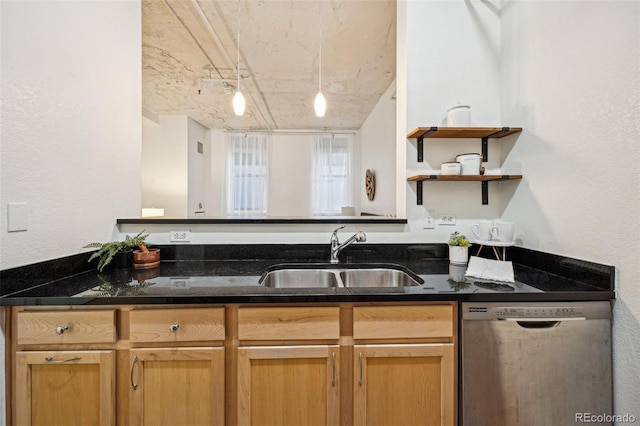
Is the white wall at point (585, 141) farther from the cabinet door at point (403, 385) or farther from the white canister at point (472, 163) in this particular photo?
the cabinet door at point (403, 385)

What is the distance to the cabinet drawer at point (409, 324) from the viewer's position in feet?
3.59

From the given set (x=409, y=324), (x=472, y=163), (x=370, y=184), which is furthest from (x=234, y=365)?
(x=370, y=184)

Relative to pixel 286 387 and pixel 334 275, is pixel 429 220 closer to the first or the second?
pixel 334 275

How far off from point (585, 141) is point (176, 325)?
1.81 m

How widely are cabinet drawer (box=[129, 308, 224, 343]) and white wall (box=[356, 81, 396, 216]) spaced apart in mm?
2515

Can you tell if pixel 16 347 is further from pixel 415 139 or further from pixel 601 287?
pixel 601 287

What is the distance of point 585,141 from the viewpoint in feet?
3.79

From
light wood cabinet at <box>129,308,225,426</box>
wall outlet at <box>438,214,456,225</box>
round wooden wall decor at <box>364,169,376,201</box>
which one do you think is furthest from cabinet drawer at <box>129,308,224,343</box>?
round wooden wall decor at <box>364,169,376,201</box>

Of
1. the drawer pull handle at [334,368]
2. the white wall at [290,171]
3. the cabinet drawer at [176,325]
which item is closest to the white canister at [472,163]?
the drawer pull handle at [334,368]

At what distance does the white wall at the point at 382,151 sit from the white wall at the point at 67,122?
2505 millimetres

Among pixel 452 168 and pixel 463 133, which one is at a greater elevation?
pixel 463 133

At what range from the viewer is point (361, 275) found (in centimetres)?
160

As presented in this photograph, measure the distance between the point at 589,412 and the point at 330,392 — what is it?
98 cm

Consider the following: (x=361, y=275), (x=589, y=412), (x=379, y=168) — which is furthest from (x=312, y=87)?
(x=589, y=412)
